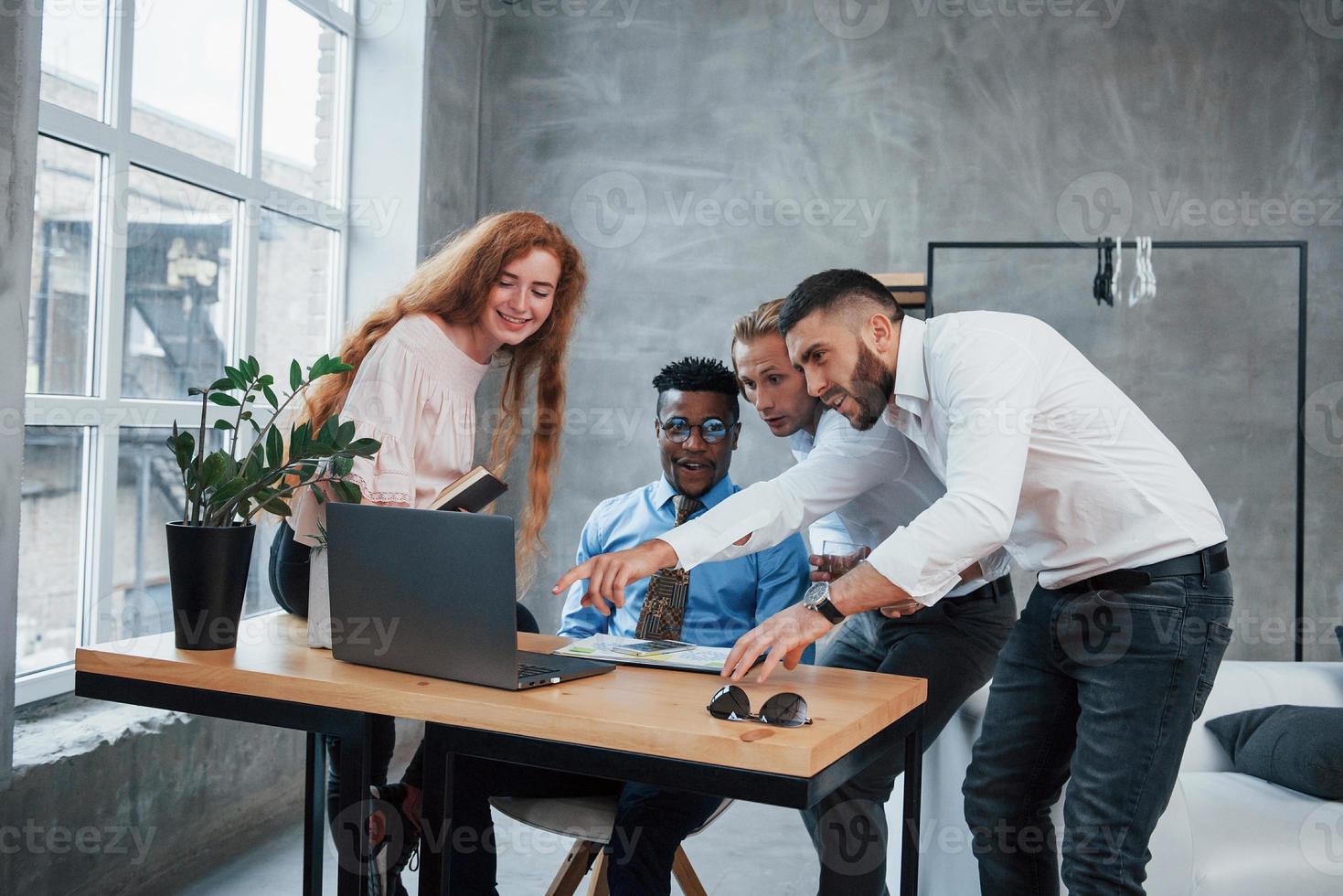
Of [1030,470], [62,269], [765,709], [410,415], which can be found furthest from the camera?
[62,269]

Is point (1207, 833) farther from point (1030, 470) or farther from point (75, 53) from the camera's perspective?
point (75, 53)

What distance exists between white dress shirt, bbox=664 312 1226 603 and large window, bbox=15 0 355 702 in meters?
1.77

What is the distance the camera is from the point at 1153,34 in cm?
422

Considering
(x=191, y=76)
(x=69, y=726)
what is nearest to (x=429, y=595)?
(x=69, y=726)

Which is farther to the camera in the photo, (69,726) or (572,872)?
(69,726)

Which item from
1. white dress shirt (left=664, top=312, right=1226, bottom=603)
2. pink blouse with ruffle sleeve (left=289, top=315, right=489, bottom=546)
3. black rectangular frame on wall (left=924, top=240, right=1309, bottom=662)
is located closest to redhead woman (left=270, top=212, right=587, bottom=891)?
pink blouse with ruffle sleeve (left=289, top=315, right=489, bottom=546)

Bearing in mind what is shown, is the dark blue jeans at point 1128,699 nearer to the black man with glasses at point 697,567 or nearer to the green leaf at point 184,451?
the black man with glasses at point 697,567

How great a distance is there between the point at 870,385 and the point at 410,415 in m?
0.90

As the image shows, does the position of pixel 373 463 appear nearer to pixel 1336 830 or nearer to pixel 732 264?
pixel 1336 830

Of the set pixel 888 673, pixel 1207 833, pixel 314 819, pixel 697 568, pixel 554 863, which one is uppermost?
pixel 697 568

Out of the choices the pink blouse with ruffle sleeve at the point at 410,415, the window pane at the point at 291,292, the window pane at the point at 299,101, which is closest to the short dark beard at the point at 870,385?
the pink blouse with ruffle sleeve at the point at 410,415

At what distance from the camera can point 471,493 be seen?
179cm

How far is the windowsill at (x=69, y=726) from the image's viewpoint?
2.54 m

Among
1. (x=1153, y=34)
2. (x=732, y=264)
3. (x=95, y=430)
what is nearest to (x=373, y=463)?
(x=95, y=430)
